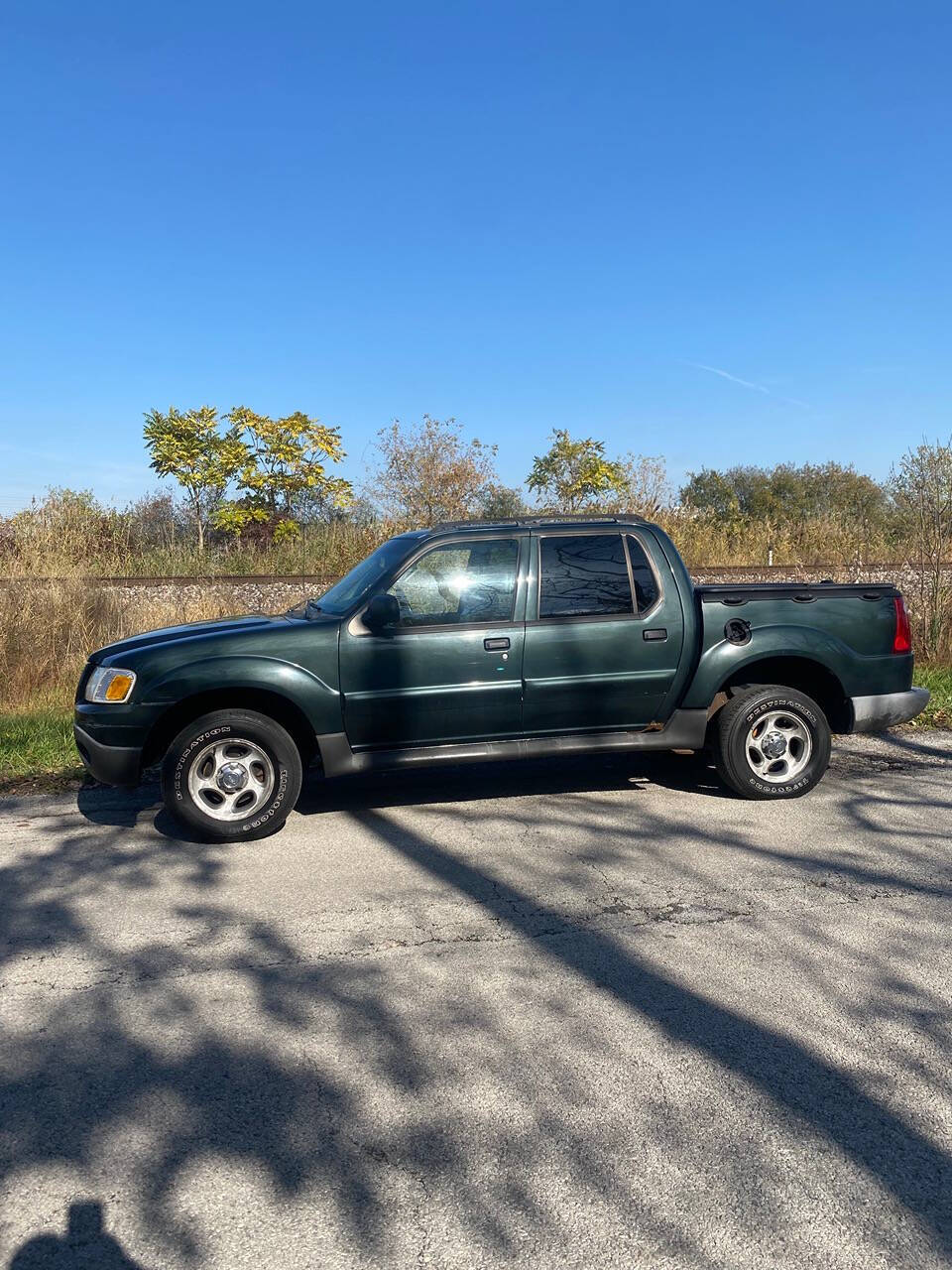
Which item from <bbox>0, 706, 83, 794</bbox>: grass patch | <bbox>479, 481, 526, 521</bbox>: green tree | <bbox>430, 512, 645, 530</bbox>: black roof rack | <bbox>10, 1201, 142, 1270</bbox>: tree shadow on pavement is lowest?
<bbox>10, 1201, 142, 1270</bbox>: tree shadow on pavement

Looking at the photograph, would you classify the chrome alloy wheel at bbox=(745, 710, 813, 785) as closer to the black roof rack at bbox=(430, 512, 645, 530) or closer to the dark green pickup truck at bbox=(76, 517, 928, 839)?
the dark green pickup truck at bbox=(76, 517, 928, 839)

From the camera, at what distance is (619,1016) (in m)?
3.59

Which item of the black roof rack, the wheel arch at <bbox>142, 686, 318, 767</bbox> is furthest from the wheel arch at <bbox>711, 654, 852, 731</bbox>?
the wheel arch at <bbox>142, 686, 318, 767</bbox>

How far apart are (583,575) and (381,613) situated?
54.6 inches

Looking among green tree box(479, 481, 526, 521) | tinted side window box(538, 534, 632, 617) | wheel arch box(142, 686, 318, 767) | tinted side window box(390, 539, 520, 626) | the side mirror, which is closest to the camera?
wheel arch box(142, 686, 318, 767)

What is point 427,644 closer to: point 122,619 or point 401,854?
point 401,854

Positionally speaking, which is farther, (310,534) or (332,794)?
(310,534)

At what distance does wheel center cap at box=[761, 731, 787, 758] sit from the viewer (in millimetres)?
6480

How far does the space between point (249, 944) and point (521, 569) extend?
2961 millimetres

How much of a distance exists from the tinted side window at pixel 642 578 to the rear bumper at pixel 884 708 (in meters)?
1.55


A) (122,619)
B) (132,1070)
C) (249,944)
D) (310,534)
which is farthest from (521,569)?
(310,534)

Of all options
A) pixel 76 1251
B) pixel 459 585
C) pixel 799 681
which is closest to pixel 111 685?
pixel 459 585

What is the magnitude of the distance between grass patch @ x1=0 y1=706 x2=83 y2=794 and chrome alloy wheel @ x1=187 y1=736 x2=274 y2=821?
6.76 ft

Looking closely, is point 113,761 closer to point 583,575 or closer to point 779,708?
point 583,575
